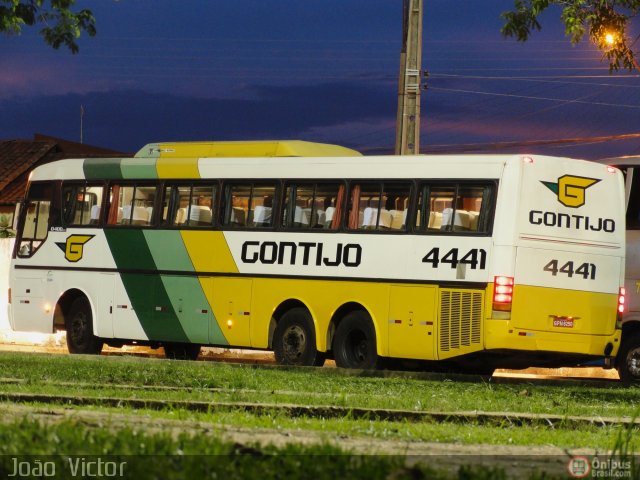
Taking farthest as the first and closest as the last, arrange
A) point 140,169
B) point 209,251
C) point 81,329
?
point 81,329
point 140,169
point 209,251

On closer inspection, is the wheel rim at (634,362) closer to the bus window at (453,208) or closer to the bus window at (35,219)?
the bus window at (453,208)

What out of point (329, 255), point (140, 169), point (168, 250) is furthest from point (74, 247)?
point (329, 255)

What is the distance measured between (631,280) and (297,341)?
17.9ft

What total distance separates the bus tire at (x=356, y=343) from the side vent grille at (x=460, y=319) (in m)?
1.43

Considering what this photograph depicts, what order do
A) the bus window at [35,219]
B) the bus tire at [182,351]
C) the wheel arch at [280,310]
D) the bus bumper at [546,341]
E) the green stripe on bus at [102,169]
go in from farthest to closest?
the bus window at [35,219] < the bus tire at [182,351] < the green stripe on bus at [102,169] < the wheel arch at [280,310] < the bus bumper at [546,341]

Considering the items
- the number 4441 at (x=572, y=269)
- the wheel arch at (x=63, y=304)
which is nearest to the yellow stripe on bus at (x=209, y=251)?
the wheel arch at (x=63, y=304)

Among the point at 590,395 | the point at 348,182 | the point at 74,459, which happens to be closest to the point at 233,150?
the point at 348,182

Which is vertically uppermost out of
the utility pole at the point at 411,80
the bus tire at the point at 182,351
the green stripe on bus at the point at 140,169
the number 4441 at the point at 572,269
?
the utility pole at the point at 411,80

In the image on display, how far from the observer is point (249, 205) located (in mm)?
23844

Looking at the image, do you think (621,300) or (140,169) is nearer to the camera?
(621,300)

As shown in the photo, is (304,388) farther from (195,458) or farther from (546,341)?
(195,458)

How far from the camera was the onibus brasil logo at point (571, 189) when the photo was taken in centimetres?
2095

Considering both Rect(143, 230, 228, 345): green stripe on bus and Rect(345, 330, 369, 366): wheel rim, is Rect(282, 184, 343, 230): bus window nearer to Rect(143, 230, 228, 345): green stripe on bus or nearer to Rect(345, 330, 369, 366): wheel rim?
Rect(345, 330, 369, 366): wheel rim

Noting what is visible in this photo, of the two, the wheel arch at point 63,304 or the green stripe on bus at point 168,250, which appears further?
the wheel arch at point 63,304
